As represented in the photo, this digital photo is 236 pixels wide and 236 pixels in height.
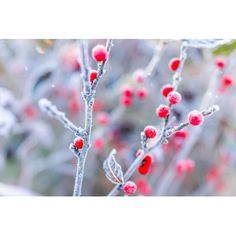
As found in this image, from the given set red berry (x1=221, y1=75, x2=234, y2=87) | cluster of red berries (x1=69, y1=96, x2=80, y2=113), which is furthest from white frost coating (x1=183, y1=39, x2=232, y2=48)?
cluster of red berries (x1=69, y1=96, x2=80, y2=113)

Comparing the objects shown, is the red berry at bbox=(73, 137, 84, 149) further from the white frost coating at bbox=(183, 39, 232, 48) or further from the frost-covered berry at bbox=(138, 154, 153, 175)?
the white frost coating at bbox=(183, 39, 232, 48)

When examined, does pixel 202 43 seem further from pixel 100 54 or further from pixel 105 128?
pixel 105 128

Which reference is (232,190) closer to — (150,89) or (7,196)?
(150,89)

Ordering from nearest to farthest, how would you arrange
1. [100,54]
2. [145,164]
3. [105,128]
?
[100,54]
[145,164]
[105,128]

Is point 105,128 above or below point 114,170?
below

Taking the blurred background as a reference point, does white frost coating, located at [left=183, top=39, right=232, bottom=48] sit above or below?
above

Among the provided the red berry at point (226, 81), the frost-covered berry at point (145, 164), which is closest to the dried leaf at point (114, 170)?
the frost-covered berry at point (145, 164)

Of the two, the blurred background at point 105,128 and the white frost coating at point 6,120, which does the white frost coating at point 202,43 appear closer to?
the blurred background at point 105,128

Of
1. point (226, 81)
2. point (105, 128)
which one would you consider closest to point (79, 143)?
point (226, 81)
